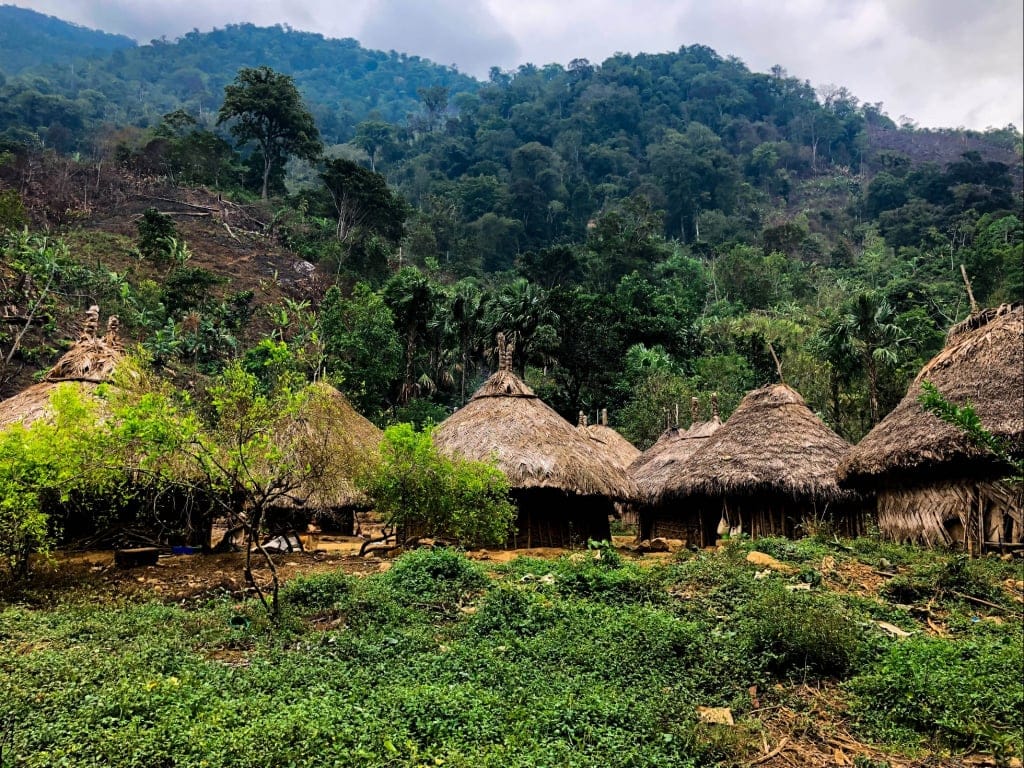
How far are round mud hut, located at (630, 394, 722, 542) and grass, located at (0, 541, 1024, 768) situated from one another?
8.15 metres

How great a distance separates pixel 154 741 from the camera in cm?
432

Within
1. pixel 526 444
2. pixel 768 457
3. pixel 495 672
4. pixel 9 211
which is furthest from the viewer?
pixel 9 211

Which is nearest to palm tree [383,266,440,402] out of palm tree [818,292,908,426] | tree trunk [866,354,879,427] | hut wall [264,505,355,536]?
hut wall [264,505,355,536]

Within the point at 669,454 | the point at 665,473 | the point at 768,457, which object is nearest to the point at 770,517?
the point at 768,457

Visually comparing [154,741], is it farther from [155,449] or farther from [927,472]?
[927,472]

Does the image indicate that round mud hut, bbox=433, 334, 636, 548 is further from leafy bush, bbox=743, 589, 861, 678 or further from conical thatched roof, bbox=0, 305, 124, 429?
leafy bush, bbox=743, 589, 861, 678

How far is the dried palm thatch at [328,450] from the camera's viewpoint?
9.84 meters

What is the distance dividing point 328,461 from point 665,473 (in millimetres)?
10542

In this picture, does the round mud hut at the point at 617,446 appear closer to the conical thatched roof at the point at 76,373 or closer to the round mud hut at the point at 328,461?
the round mud hut at the point at 328,461

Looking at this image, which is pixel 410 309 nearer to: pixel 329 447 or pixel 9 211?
pixel 9 211

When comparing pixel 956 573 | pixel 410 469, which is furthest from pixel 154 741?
pixel 956 573

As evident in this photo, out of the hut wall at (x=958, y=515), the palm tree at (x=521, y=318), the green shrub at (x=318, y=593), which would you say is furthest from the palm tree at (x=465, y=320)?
the green shrub at (x=318, y=593)

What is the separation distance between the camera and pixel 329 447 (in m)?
11.3

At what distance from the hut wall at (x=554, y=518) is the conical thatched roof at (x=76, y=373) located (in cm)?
782
